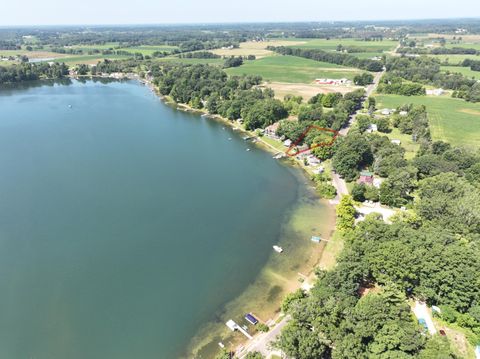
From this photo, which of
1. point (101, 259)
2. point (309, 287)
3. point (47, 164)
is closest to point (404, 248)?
point (309, 287)

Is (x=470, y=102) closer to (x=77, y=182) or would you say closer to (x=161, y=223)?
(x=161, y=223)

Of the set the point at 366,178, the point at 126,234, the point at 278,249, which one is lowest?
the point at 278,249

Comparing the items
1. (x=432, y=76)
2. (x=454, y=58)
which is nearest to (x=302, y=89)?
(x=432, y=76)

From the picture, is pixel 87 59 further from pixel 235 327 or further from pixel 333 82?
pixel 235 327

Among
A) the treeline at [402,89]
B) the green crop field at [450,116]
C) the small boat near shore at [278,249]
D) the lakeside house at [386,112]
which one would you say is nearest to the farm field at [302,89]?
the treeline at [402,89]

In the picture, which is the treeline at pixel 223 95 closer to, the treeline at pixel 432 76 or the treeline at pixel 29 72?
the treeline at pixel 29 72

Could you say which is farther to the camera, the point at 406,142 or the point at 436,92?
the point at 436,92
